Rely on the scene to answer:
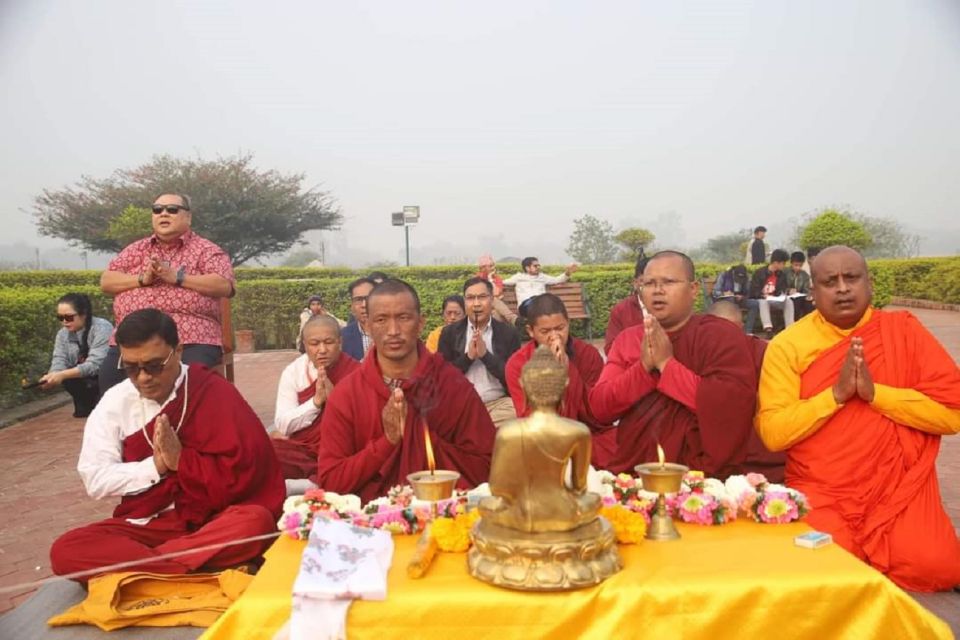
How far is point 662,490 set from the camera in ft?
9.15

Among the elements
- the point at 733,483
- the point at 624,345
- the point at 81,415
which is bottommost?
the point at 81,415

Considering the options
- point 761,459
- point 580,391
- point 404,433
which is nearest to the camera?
point 404,433

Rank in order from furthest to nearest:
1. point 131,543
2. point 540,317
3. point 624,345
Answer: point 540,317, point 624,345, point 131,543

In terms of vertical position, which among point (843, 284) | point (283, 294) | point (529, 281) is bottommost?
point (283, 294)

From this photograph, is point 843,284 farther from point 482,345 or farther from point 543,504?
point 482,345

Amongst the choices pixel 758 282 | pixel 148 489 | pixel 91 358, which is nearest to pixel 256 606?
pixel 148 489

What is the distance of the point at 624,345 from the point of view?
4.64 meters

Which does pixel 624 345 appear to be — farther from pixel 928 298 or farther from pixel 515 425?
pixel 928 298

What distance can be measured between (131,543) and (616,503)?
2.42 meters

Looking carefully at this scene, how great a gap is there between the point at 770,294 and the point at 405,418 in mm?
13092

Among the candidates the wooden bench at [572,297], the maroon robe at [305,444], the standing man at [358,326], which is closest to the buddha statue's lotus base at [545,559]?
the maroon robe at [305,444]

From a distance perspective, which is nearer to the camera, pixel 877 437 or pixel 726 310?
pixel 877 437

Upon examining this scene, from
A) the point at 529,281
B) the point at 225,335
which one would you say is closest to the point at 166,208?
the point at 225,335

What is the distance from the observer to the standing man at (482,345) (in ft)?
23.7
